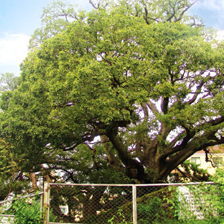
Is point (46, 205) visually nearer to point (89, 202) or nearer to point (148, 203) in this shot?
point (148, 203)

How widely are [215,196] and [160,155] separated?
24.6 feet

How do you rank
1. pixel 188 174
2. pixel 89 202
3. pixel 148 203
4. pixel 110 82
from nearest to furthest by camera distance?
1. pixel 148 203
2. pixel 110 82
3. pixel 89 202
4. pixel 188 174

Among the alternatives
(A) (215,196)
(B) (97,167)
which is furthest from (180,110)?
(B) (97,167)

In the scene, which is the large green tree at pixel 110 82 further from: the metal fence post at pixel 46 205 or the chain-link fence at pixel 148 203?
the metal fence post at pixel 46 205

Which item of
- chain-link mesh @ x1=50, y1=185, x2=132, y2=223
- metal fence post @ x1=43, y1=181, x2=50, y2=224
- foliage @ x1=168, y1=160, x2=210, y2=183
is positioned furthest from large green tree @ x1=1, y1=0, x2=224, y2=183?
foliage @ x1=168, y1=160, x2=210, y2=183

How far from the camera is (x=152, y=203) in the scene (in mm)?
6656

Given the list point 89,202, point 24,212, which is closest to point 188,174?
A: point 89,202

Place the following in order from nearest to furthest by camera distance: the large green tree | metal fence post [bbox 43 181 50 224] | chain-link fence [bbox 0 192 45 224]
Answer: chain-link fence [bbox 0 192 45 224], metal fence post [bbox 43 181 50 224], the large green tree

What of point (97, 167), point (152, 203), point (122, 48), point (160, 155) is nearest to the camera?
point (152, 203)

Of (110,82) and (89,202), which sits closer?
(110,82)

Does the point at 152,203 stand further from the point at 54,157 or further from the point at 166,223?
the point at 54,157

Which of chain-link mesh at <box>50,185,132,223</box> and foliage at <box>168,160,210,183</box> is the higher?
foliage at <box>168,160,210,183</box>

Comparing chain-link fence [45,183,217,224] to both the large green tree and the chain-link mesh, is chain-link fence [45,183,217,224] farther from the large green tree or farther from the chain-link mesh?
the large green tree

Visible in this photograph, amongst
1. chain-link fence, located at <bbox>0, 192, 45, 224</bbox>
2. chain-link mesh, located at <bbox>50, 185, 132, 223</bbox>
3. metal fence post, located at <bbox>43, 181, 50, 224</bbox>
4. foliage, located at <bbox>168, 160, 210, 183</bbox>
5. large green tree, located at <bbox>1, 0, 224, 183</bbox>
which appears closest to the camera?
chain-link fence, located at <bbox>0, 192, 45, 224</bbox>
